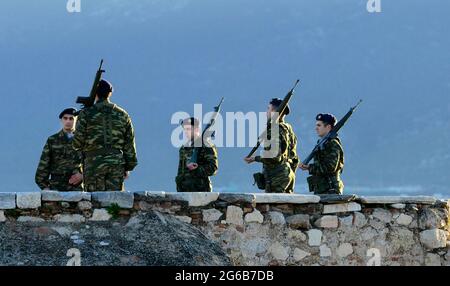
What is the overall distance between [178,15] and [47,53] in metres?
12.0

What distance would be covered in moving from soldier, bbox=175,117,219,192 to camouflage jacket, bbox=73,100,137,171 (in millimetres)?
1131

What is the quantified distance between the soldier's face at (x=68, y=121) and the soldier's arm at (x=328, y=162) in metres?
2.82

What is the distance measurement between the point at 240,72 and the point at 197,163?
90793 mm

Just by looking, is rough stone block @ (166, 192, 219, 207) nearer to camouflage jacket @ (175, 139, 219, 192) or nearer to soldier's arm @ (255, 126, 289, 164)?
camouflage jacket @ (175, 139, 219, 192)

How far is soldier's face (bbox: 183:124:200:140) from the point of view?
15000mm

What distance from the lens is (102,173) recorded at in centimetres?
1395

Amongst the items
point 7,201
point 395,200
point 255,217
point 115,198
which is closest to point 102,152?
point 115,198

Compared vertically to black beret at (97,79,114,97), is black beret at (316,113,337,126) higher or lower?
higher

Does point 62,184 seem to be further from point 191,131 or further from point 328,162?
point 328,162

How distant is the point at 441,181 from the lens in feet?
284

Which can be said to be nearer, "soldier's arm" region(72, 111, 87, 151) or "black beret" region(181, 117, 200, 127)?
"soldier's arm" region(72, 111, 87, 151)

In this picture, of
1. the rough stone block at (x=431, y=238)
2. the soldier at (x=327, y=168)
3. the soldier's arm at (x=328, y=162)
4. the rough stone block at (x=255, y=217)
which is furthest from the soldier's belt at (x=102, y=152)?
the rough stone block at (x=431, y=238)

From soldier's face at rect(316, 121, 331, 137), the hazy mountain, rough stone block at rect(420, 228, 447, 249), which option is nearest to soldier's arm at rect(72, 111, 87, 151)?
soldier's face at rect(316, 121, 331, 137)
